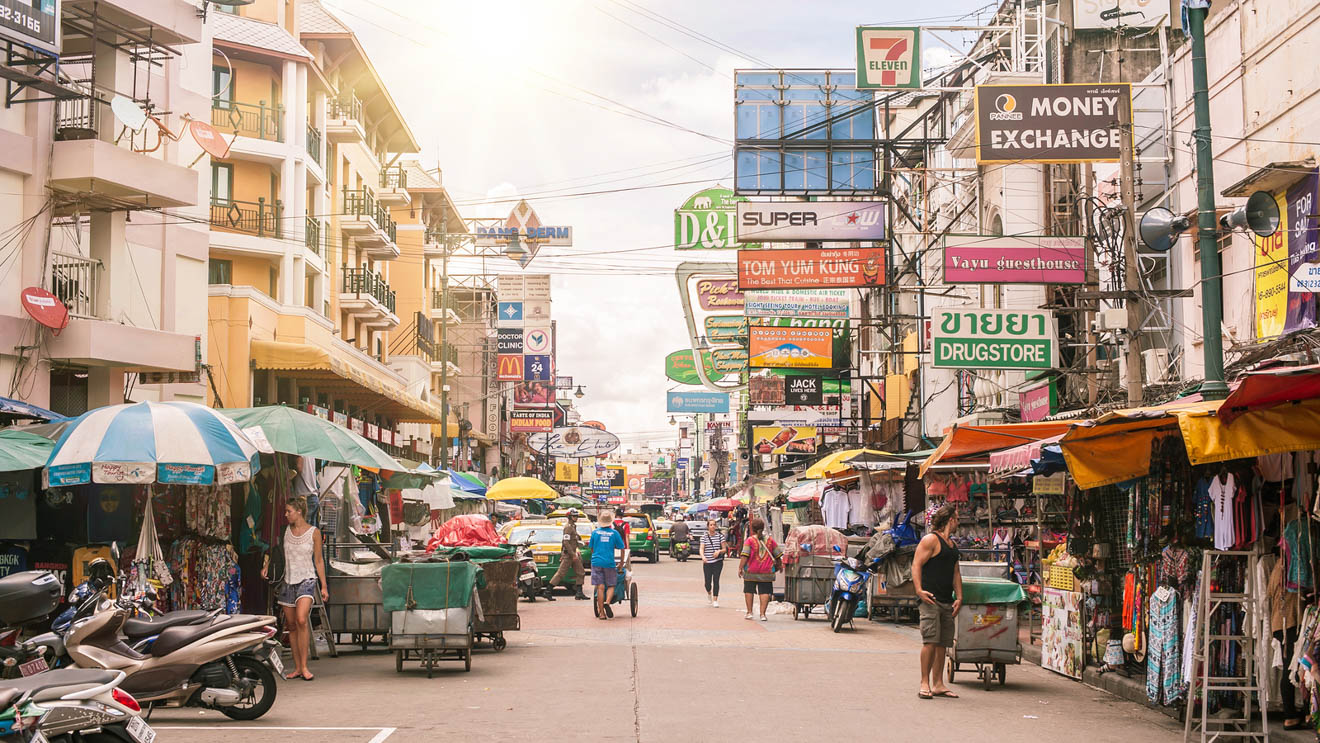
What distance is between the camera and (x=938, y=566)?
1353 centimetres

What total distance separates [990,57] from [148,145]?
18.3 meters

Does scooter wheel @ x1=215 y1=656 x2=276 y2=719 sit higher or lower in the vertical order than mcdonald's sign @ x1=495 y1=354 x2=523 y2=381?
lower

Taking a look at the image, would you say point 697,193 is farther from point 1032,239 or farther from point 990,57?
point 1032,239

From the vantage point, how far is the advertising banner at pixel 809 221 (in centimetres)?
3083

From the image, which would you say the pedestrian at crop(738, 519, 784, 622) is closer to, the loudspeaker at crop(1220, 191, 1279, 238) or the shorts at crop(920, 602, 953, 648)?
the shorts at crop(920, 602, 953, 648)

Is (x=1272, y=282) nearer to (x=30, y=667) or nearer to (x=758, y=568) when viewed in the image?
(x=758, y=568)

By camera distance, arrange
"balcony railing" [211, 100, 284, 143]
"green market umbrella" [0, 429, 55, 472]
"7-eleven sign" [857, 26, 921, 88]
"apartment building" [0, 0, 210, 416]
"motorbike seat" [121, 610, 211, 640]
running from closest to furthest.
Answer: "motorbike seat" [121, 610, 211, 640]
"green market umbrella" [0, 429, 55, 472]
"apartment building" [0, 0, 210, 416]
"7-eleven sign" [857, 26, 921, 88]
"balcony railing" [211, 100, 284, 143]

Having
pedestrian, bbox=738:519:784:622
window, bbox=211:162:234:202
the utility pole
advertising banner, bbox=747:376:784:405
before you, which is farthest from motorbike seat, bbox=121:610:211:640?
advertising banner, bbox=747:376:784:405

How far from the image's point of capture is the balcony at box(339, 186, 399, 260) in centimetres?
4606

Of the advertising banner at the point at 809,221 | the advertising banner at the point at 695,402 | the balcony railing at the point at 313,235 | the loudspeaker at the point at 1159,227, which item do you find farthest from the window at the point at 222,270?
the advertising banner at the point at 695,402

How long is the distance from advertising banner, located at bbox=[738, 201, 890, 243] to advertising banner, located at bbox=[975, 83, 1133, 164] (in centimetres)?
999

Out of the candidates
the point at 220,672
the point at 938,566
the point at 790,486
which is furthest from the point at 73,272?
the point at 790,486

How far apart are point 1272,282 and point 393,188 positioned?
140 ft

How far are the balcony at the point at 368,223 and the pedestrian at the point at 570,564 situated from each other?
20.4 meters
